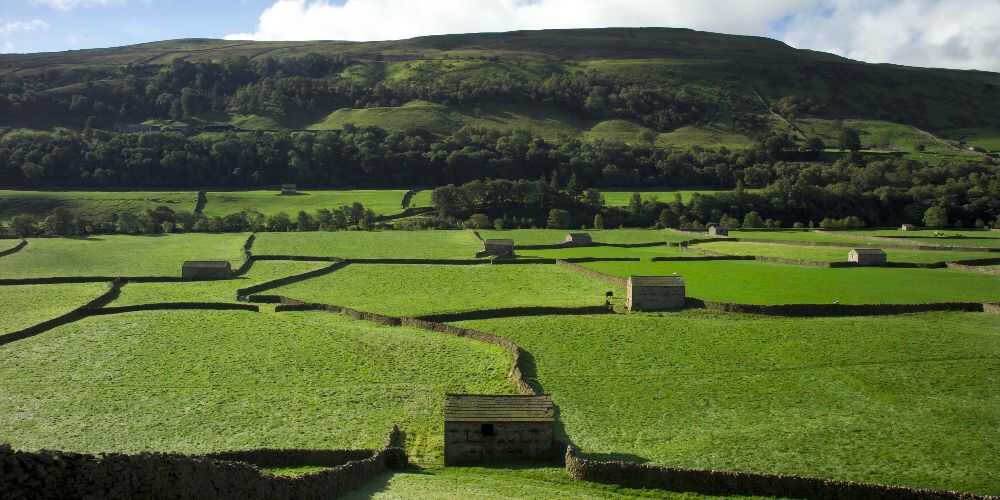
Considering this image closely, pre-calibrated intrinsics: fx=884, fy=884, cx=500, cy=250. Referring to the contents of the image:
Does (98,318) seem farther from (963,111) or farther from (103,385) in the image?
(963,111)

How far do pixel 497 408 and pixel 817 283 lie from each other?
105ft

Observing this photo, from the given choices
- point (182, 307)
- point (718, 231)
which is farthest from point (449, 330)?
point (718, 231)

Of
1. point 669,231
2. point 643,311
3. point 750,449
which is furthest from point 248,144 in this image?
point 750,449

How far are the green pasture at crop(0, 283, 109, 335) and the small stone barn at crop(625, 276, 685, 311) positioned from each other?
2872 centimetres

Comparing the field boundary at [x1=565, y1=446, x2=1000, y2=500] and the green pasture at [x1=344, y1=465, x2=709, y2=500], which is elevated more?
the field boundary at [x1=565, y1=446, x2=1000, y2=500]

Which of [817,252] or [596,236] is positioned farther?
[596,236]

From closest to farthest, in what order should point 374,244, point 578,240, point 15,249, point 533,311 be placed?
point 533,311
point 15,249
point 374,244
point 578,240

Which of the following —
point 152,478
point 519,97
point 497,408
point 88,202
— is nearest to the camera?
point 152,478

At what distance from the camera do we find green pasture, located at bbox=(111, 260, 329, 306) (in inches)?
1970

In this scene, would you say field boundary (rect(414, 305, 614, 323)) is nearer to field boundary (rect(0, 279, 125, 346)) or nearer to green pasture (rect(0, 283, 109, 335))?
field boundary (rect(0, 279, 125, 346))

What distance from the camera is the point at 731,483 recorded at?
2116cm

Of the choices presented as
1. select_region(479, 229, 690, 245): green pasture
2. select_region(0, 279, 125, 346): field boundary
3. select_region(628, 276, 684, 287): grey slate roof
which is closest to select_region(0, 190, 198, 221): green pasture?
select_region(479, 229, 690, 245): green pasture

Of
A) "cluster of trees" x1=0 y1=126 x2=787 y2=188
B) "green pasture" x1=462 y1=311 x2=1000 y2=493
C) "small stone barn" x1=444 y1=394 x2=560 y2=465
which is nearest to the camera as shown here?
"green pasture" x1=462 y1=311 x2=1000 y2=493

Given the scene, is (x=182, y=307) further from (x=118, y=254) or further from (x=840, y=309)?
(x=840, y=309)
